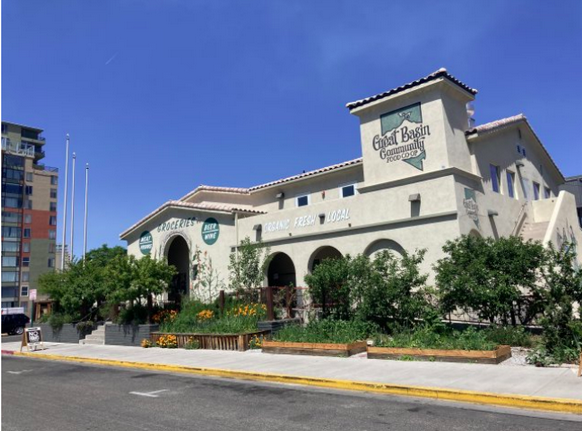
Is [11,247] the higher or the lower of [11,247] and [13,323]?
the higher

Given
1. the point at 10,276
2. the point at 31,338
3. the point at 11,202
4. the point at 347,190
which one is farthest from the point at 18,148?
the point at 347,190

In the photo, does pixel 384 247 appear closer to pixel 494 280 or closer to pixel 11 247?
pixel 494 280

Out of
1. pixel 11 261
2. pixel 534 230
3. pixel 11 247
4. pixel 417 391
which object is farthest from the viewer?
pixel 11 247

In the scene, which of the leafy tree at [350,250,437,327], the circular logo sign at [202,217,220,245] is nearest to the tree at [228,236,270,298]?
the circular logo sign at [202,217,220,245]

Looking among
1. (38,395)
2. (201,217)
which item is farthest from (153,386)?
(201,217)

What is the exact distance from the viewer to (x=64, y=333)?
23719 mm

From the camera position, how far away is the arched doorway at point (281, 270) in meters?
24.8

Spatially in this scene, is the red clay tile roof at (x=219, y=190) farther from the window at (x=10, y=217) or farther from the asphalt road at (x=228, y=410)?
the window at (x=10, y=217)

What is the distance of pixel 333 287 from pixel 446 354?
5.04m

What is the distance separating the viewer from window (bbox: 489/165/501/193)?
68.6 feet

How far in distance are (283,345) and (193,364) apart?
266 centimetres

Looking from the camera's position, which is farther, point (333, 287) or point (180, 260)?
point (180, 260)

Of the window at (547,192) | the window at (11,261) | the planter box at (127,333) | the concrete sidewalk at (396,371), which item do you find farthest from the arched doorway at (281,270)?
the window at (11,261)

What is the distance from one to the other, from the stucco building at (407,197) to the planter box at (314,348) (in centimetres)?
557
